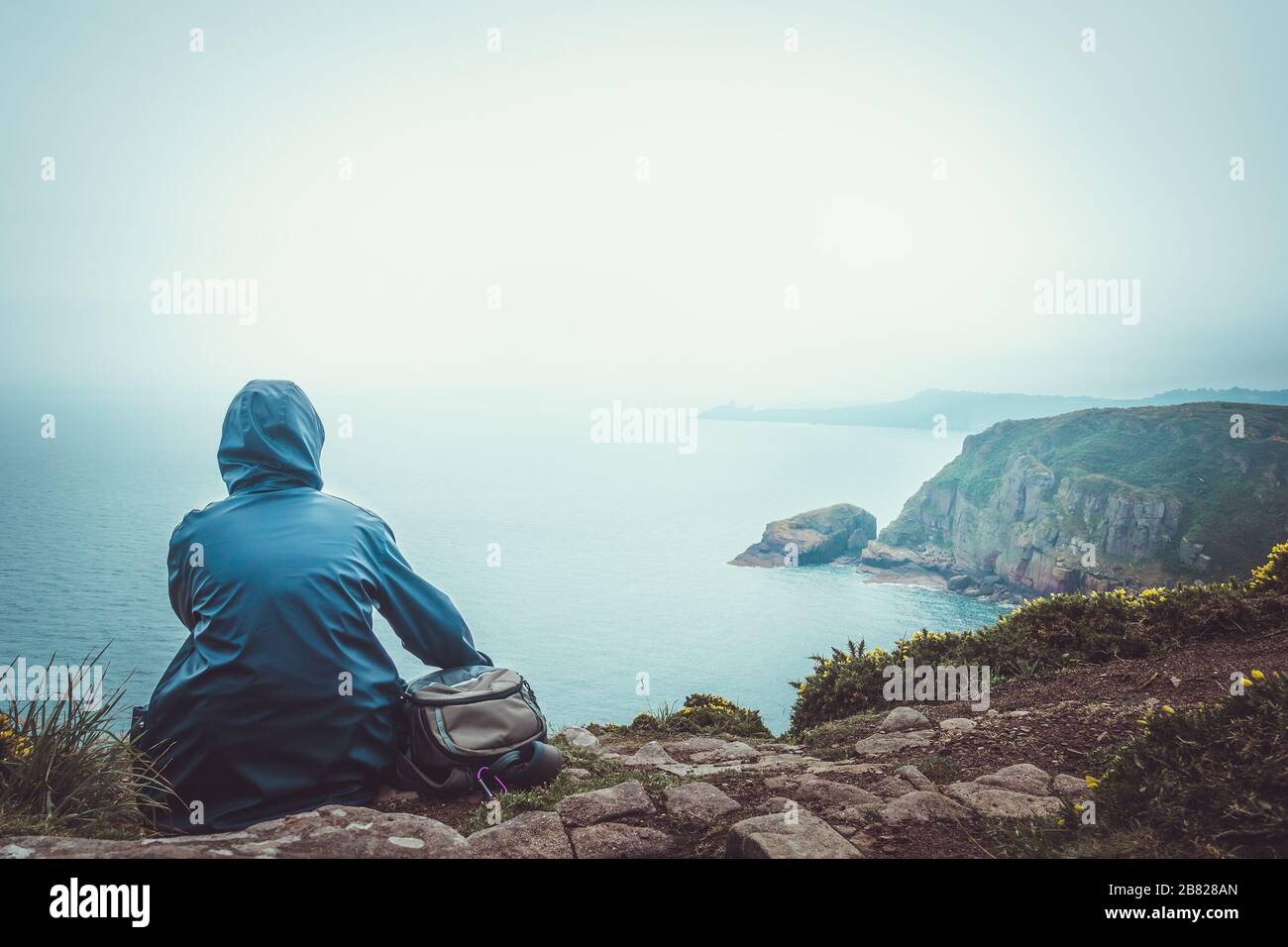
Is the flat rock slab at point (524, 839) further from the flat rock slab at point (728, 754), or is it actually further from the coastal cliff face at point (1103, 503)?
the coastal cliff face at point (1103, 503)

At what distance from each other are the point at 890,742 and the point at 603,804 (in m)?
2.61

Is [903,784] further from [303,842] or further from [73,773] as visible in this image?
[73,773]

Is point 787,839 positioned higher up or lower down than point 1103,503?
higher up

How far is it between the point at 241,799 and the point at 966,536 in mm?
147771

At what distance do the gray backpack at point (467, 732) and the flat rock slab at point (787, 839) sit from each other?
1373 mm

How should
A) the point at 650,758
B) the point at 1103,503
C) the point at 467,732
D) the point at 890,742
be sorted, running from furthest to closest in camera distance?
1. the point at 1103,503
2. the point at 650,758
3. the point at 890,742
4. the point at 467,732

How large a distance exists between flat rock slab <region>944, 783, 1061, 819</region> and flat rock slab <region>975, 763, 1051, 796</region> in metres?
0.09

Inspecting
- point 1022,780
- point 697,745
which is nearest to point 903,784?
point 1022,780

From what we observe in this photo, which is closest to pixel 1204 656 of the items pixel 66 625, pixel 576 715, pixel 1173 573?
pixel 576 715

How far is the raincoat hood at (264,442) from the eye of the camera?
4.09 m

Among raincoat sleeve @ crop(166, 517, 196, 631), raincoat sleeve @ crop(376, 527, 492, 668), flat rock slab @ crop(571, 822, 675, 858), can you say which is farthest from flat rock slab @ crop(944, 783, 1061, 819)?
raincoat sleeve @ crop(166, 517, 196, 631)

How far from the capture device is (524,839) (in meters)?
3.20

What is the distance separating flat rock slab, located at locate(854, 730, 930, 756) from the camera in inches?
210

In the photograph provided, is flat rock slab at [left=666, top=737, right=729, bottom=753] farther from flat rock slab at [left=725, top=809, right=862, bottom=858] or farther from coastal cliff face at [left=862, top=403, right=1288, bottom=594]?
coastal cliff face at [left=862, top=403, right=1288, bottom=594]
